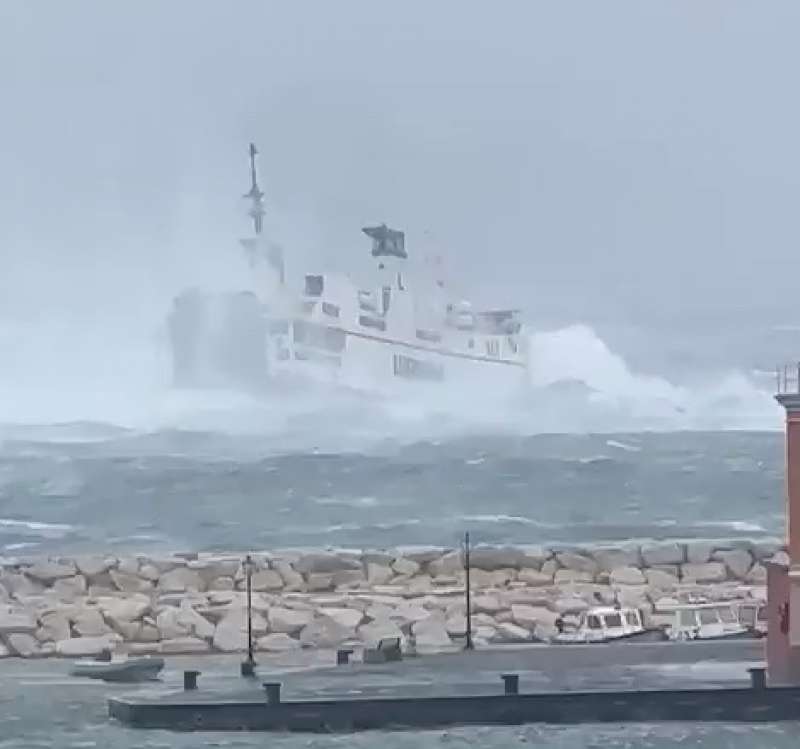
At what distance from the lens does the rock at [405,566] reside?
927 cm

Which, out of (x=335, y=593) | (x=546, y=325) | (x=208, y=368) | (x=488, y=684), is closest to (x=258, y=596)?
(x=335, y=593)

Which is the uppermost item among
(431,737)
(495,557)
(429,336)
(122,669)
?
(429,336)

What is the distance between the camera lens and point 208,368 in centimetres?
916

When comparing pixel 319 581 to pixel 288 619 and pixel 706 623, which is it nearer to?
pixel 288 619

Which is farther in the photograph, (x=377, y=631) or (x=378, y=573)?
(x=378, y=573)

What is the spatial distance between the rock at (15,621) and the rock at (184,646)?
561 millimetres

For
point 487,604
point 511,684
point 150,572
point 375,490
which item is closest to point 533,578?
point 487,604

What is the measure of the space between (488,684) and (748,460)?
2.17 meters

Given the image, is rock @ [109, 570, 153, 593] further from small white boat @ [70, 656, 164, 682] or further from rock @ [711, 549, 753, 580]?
rock @ [711, 549, 753, 580]

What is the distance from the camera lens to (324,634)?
8977 mm

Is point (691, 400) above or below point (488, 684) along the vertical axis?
above

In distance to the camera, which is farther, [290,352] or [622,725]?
[290,352]

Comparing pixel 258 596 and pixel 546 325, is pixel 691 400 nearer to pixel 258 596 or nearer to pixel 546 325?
pixel 546 325

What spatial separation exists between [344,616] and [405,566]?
1.19 ft
